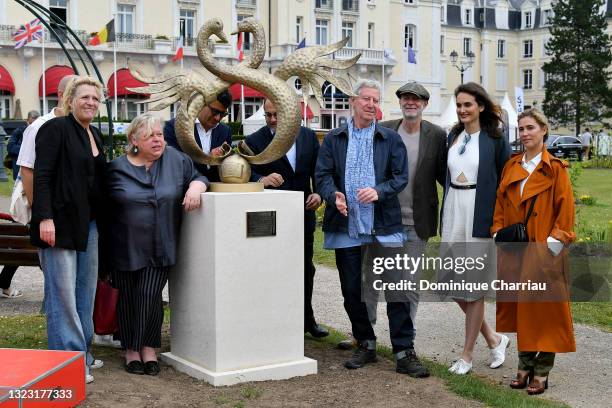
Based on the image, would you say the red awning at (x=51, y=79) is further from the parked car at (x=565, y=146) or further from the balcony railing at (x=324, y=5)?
the parked car at (x=565, y=146)

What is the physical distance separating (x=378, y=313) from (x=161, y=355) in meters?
2.73

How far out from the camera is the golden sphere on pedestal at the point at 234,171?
576 centimetres

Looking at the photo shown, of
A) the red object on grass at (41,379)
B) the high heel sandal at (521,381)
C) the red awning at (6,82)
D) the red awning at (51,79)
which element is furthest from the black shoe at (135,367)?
the red awning at (51,79)

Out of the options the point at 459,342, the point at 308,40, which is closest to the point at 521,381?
the point at 459,342

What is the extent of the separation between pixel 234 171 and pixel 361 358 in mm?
1631

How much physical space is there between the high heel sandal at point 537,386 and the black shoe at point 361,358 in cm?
114

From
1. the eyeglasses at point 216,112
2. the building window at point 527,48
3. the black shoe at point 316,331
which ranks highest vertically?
the building window at point 527,48

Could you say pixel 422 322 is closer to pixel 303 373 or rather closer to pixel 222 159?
pixel 303 373

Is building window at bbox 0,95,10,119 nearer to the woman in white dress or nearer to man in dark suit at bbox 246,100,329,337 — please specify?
man in dark suit at bbox 246,100,329,337

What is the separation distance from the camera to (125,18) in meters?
45.5

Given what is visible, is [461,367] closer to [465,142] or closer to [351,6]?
[465,142]

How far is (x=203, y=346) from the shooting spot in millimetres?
5574

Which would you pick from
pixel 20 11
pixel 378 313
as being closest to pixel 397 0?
pixel 20 11

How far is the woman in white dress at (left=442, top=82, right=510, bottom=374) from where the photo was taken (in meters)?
5.77
